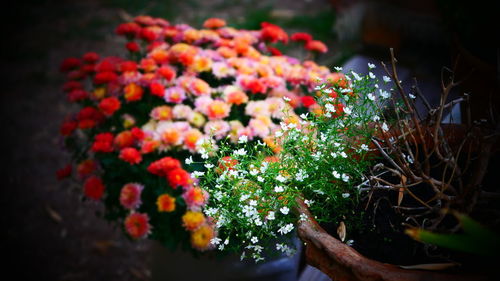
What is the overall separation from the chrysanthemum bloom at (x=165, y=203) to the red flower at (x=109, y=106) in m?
0.43

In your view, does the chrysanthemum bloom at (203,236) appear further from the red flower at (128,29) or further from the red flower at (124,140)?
the red flower at (128,29)

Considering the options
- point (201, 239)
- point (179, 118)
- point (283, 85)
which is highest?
point (283, 85)

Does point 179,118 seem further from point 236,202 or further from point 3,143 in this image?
point 3,143

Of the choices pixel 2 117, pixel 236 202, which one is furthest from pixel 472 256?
pixel 2 117

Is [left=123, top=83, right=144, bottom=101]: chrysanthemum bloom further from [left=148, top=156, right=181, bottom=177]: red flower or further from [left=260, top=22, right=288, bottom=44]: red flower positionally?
[left=260, top=22, right=288, bottom=44]: red flower

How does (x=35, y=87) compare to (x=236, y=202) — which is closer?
(x=236, y=202)

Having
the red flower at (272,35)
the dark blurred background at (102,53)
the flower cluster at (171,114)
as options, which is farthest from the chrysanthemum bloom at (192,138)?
the red flower at (272,35)

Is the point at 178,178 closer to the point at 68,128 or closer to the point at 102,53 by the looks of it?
the point at 68,128

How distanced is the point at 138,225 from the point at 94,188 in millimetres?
241

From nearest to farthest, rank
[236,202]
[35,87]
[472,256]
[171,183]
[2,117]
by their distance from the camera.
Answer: [472,256] < [236,202] < [171,183] < [2,117] < [35,87]

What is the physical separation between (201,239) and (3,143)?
2.62 meters

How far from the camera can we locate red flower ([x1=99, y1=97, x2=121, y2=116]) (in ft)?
5.56

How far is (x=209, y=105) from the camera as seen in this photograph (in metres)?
1.62

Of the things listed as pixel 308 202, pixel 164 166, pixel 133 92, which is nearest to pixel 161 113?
pixel 133 92
